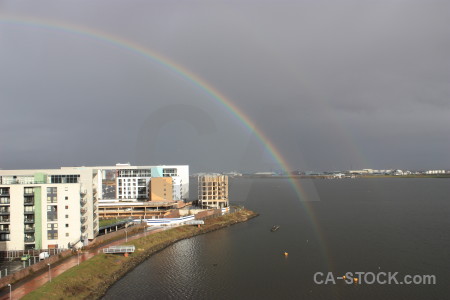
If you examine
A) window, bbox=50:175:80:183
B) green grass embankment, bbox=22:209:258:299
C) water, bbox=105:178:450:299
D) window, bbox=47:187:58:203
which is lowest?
water, bbox=105:178:450:299

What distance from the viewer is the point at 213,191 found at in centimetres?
Answer: 6084

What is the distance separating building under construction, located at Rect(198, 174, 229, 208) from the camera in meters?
60.5

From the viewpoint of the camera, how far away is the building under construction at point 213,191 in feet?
198

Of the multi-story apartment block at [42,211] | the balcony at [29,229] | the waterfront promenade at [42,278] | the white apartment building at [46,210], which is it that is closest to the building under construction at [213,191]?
the white apartment building at [46,210]

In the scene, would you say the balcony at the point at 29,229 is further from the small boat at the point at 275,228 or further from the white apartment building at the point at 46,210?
the small boat at the point at 275,228

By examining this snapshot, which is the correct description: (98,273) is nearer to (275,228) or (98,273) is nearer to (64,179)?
(64,179)

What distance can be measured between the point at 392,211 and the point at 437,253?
31211 millimetres

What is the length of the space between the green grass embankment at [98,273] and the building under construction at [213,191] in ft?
65.4

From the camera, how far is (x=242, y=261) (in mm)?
31000

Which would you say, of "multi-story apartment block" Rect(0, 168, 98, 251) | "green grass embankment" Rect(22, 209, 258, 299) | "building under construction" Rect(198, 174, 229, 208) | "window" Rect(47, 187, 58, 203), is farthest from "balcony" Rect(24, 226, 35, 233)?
"building under construction" Rect(198, 174, 229, 208)

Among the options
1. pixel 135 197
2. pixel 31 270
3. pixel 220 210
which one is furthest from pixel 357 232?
pixel 135 197

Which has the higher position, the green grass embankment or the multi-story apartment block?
the multi-story apartment block

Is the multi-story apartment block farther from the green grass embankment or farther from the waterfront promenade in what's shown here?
the green grass embankment

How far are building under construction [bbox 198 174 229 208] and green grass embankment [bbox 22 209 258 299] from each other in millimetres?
19919
